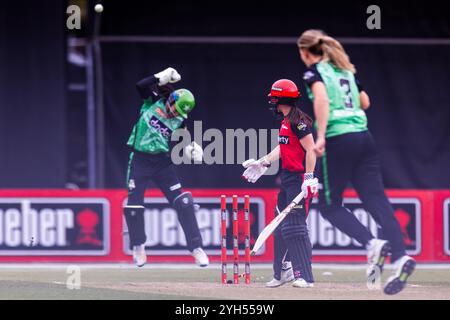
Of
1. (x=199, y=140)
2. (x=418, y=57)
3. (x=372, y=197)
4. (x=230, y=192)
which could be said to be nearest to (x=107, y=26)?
(x=199, y=140)

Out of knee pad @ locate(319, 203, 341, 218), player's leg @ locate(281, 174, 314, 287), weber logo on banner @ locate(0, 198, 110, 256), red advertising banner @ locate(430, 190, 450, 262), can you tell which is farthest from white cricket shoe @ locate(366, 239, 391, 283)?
weber logo on banner @ locate(0, 198, 110, 256)

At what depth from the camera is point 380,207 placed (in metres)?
9.72

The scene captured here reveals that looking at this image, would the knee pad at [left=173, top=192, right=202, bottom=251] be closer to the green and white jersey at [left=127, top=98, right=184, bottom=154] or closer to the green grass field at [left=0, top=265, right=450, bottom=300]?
the green grass field at [left=0, top=265, right=450, bottom=300]

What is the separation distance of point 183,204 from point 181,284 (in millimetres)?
1098

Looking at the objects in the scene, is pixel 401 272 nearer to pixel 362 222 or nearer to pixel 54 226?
pixel 362 222

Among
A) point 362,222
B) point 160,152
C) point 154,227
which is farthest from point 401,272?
point 154,227

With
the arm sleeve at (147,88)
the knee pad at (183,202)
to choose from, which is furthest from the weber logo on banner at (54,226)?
the arm sleeve at (147,88)

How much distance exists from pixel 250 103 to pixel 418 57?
270 cm

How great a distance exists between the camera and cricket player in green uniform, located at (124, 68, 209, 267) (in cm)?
1286

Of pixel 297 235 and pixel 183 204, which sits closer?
pixel 297 235

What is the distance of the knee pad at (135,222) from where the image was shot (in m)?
13.1

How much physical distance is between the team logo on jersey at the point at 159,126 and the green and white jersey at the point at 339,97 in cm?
332

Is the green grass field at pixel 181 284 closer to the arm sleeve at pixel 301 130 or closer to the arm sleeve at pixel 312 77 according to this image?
the arm sleeve at pixel 301 130
